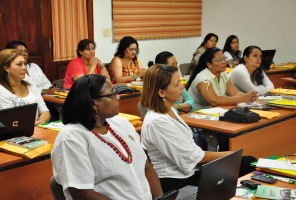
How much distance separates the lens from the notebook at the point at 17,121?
8.60ft

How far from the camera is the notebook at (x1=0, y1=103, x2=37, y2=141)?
2621 millimetres

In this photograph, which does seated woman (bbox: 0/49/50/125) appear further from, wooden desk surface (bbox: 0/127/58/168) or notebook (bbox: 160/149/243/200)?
notebook (bbox: 160/149/243/200)

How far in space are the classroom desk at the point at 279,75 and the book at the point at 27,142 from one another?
4758mm

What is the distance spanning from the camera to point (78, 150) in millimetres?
1860

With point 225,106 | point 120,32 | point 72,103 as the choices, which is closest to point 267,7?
point 120,32

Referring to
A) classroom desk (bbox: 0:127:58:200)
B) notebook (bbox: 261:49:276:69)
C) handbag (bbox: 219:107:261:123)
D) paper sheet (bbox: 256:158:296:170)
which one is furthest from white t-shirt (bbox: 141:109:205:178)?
notebook (bbox: 261:49:276:69)

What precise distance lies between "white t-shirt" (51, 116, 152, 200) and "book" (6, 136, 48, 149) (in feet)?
2.57

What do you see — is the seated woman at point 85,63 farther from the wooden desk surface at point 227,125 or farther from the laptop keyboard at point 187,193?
the laptop keyboard at point 187,193

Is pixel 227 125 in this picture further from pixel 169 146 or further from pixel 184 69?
pixel 184 69

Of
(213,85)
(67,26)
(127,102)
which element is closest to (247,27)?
(67,26)

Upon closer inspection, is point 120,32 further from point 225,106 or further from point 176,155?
point 176,155

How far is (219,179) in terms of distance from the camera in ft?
6.02

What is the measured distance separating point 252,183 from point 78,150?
0.90 meters

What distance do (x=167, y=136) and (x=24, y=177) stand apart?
89 centimetres
